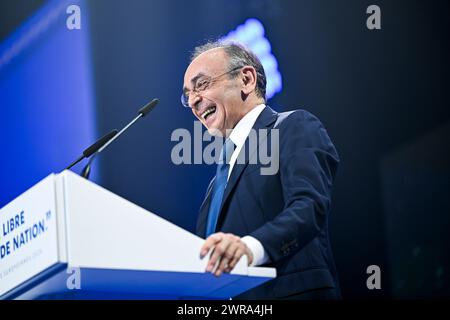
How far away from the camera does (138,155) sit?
345cm

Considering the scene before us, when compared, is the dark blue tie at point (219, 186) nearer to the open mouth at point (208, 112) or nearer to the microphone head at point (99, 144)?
the open mouth at point (208, 112)

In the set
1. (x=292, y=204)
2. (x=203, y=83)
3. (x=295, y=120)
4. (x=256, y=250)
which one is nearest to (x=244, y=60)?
(x=203, y=83)

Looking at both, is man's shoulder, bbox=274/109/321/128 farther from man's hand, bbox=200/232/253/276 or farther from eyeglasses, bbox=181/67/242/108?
man's hand, bbox=200/232/253/276

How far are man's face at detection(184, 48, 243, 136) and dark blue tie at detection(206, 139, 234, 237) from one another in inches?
4.4

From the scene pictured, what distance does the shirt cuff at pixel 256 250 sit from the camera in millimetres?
2092

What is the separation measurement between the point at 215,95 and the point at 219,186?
0.40 m

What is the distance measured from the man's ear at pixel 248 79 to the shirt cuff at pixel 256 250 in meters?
1.10

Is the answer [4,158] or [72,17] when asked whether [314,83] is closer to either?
[72,17]

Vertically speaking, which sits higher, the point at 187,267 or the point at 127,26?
the point at 127,26

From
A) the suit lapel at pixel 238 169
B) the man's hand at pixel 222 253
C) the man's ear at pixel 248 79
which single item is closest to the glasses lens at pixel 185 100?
the man's ear at pixel 248 79

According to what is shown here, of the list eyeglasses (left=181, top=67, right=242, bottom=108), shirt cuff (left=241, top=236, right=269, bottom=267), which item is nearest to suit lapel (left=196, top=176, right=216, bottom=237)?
eyeglasses (left=181, top=67, right=242, bottom=108)

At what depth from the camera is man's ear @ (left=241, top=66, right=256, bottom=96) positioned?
10.3 ft
